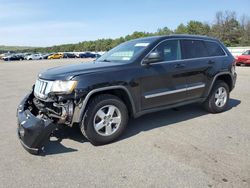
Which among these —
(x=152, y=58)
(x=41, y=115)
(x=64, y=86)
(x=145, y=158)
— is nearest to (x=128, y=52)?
(x=152, y=58)

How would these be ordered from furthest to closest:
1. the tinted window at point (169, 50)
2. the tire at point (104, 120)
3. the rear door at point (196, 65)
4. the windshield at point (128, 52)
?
the rear door at point (196, 65) < the tinted window at point (169, 50) < the windshield at point (128, 52) < the tire at point (104, 120)

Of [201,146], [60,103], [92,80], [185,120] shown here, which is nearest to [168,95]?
[185,120]

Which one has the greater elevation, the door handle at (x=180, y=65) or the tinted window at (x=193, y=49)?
the tinted window at (x=193, y=49)

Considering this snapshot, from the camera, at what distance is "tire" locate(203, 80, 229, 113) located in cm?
655

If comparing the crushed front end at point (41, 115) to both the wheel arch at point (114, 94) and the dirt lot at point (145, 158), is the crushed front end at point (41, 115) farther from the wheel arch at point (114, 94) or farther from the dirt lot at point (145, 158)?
the dirt lot at point (145, 158)

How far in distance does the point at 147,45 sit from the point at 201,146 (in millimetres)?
2105

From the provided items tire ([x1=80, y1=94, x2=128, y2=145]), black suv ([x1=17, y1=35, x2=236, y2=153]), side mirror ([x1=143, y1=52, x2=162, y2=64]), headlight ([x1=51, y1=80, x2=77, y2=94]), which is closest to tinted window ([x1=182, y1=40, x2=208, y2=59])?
black suv ([x1=17, y1=35, x2=236, y2=153])

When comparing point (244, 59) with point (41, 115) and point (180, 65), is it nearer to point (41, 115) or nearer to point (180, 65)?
point (180, 65)

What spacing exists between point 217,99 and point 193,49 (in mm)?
1386

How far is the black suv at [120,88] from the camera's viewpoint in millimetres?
4477

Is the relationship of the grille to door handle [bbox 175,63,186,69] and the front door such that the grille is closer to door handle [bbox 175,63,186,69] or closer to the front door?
the front door

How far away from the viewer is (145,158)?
420 cm

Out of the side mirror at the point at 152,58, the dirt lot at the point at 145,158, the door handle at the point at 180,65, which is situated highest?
the side mirror at the point at 152,58

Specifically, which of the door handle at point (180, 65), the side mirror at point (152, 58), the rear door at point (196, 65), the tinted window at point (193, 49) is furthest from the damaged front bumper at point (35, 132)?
the tinted window at point (193, 49)
